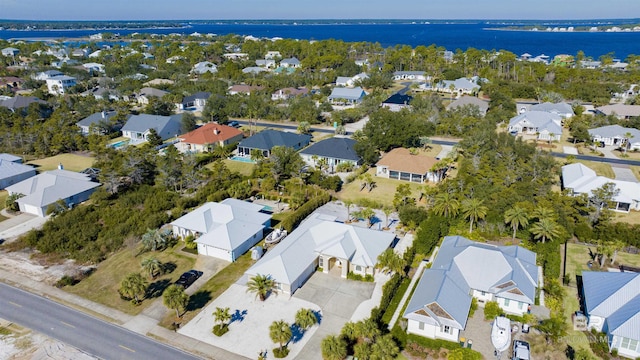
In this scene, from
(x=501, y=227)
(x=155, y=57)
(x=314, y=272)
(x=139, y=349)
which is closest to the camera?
(x=139, y=349)

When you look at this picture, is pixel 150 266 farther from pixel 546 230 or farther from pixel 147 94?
pixel 147 94

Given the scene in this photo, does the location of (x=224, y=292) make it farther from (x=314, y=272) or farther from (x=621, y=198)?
(x=621, y=198)

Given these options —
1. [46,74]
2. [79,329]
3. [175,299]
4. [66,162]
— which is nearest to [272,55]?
[46,74]

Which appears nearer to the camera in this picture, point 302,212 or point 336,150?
point 302,212

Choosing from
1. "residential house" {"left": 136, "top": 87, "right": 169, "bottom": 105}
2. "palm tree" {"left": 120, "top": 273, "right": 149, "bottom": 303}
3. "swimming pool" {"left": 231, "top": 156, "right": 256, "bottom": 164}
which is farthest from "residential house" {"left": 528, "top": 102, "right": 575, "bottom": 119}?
"residential house" {"left": 136, "top": 87, "right": 169, "bottom": 105}

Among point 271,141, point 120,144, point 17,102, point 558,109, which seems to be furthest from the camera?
point 17,102

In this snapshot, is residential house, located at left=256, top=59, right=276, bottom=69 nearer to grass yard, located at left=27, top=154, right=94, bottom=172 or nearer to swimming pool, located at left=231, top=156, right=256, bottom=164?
swimming pool, located at left=231, top=156, right=256, bottom=164

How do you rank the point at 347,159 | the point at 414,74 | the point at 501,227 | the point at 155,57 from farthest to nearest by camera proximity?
the point at 155,57
the point at 414,74
the point at 347,159
the point at 501,227

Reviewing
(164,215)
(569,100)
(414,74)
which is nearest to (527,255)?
(164,215)
